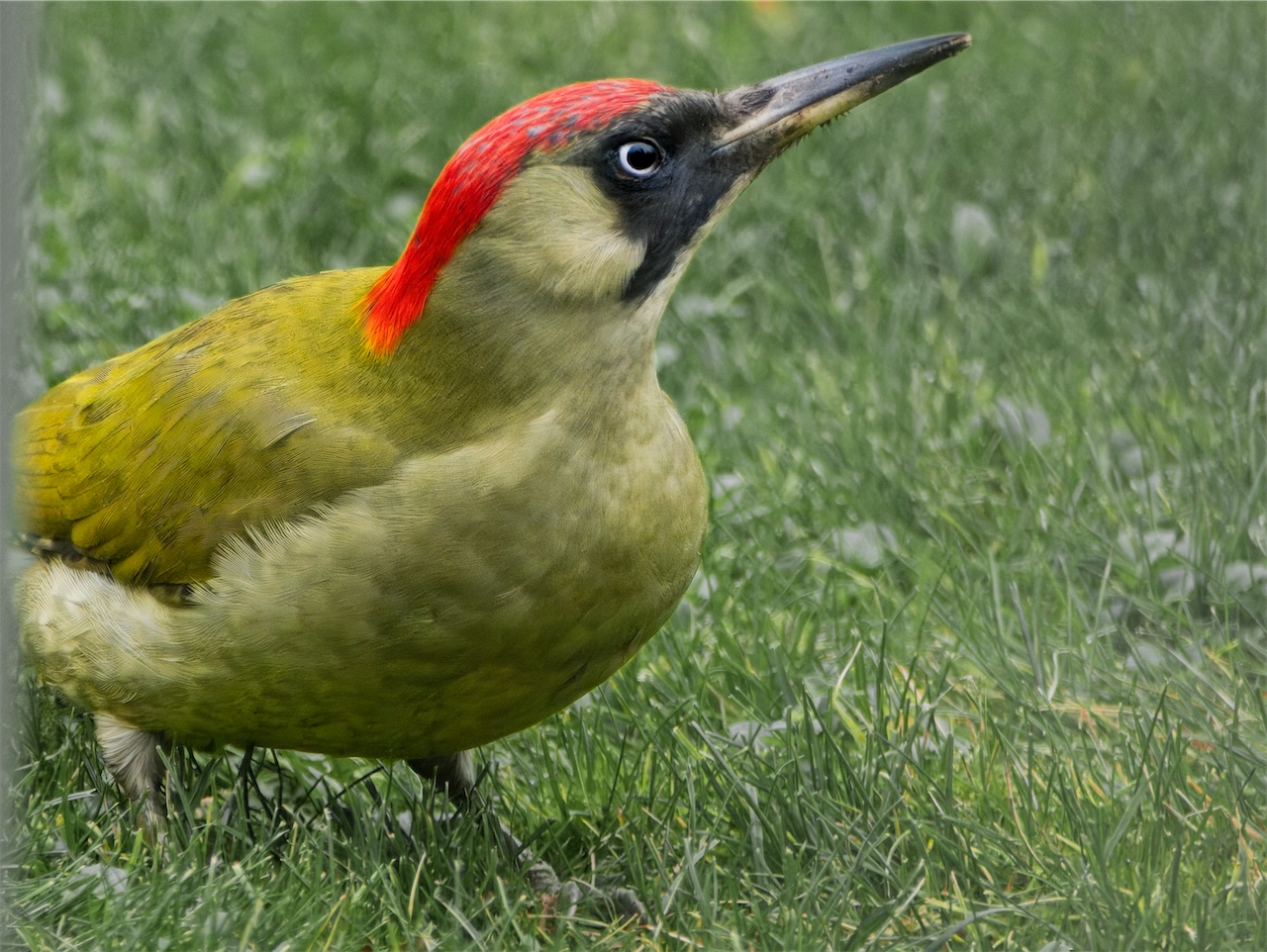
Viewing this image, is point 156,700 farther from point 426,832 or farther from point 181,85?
point 181,85

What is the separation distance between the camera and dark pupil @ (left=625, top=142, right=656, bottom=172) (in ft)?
10.6

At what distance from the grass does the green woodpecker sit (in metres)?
0.37

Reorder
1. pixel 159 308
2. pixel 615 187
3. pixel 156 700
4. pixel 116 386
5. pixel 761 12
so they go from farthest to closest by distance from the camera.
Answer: pixel 761 12 → pixel 159 308 → pixel 116 386 → pixel 156 700 → pixel 615 187

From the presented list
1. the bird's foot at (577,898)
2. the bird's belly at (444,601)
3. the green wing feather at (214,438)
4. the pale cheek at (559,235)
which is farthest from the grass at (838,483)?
the pale cheek at (559,235)

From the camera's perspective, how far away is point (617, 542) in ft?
10.7

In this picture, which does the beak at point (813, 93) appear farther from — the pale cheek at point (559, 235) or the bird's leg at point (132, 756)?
the bird's leg at point (132, 756)

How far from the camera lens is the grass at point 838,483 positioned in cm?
333

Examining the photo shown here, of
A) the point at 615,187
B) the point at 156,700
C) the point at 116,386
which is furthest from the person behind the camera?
the point at 116,386

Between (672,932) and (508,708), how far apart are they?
1.72 ft

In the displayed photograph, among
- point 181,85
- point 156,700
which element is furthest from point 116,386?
point 181,85

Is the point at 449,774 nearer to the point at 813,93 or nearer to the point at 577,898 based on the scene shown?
the point at 577,898

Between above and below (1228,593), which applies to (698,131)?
above

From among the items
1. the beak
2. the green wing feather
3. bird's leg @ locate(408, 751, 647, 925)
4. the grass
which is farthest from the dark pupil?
bird's leg @ locate(408, 751, 647, 925)

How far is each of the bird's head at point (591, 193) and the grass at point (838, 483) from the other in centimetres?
104
